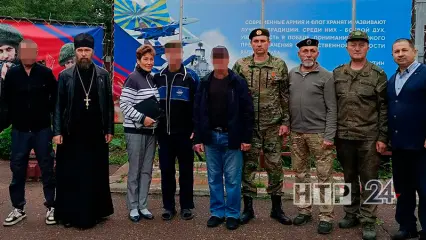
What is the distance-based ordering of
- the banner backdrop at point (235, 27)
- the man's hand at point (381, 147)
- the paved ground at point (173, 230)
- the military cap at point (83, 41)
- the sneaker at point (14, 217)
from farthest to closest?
the banner backdrop at point (235, 27) → the sneaker at point (14, 217) → the military cap at point (83, 41) → the paved ground at point (173, 230) → the man's hand at point (381, 147)

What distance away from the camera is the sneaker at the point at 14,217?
461 centimetres

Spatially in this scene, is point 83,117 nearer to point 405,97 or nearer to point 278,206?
point 278,206

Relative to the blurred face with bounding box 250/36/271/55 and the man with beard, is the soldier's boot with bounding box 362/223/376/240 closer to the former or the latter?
the blurred face with bounding box 250/36/271/55

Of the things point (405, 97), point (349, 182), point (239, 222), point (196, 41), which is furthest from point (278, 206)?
point (196, 41)

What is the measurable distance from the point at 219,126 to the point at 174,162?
0.75 meters

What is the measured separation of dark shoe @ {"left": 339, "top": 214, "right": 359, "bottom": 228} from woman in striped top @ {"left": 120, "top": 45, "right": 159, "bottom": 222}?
2.08m

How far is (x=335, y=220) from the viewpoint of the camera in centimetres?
490

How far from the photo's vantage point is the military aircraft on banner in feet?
25.2

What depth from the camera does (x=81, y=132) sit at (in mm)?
4566

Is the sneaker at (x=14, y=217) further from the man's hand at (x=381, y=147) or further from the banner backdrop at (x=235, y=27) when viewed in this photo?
the man's hand at (x=381, y=147)

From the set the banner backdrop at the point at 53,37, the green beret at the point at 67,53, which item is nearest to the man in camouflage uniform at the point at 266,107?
the green beret at the point at 67,53

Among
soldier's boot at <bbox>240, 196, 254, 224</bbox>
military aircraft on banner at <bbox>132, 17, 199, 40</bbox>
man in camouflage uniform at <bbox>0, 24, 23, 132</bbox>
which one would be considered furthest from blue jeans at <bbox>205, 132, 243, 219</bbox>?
man in camouflage uniform at <bbox>0, 24, 23, 132</bbox>

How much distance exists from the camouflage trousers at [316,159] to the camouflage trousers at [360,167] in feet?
0.52

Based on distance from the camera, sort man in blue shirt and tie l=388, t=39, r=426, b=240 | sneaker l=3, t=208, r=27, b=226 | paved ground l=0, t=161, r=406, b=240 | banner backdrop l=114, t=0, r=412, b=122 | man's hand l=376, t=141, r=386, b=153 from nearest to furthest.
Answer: man in blue shirt and tie l=388, t=39, r=426, b=240, man's hand l=376, t=141, r=386, b=153, paved ground l=0, t=161, r=406, b=240, sneaker l=3, t=208, r=27, b=226, banner backdrop l=114, t=0, r=412, b=122
